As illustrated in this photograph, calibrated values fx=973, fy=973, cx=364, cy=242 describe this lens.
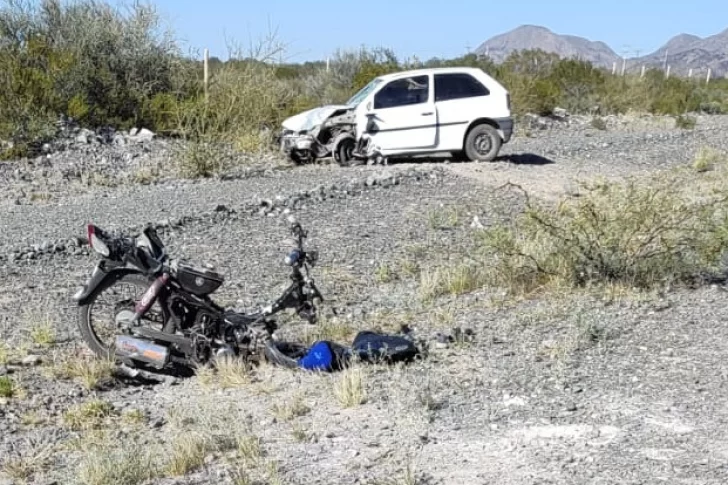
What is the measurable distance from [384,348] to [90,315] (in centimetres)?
205

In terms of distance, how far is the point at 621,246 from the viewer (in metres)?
8.25

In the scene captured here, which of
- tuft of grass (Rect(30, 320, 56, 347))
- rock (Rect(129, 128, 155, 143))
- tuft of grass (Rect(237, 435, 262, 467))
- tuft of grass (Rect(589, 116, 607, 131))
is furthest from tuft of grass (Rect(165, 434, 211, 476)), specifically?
tuft of grass (Rect(589, 116, 607, 131))

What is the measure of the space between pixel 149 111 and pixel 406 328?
16.0 m

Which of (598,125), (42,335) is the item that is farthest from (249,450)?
(598,125)

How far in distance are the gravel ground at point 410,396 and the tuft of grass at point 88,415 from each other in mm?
42

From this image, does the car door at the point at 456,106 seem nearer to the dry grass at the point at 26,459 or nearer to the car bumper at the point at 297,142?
Result: the car bumper at the point at 297,142

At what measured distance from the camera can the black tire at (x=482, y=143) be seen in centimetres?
1758

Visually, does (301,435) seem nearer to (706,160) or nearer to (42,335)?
(42,335)

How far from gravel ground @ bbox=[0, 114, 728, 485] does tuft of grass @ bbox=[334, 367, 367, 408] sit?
30 mm

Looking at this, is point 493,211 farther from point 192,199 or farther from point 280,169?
point 280,169

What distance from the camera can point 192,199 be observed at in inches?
547

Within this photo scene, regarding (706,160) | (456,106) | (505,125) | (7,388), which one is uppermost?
(456,106)

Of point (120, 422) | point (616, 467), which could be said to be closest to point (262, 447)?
point (120, 422)

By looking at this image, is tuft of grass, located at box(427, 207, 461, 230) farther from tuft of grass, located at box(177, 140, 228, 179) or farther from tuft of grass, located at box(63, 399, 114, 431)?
tuft of grass, located at box(63, 399, 114, 431)
